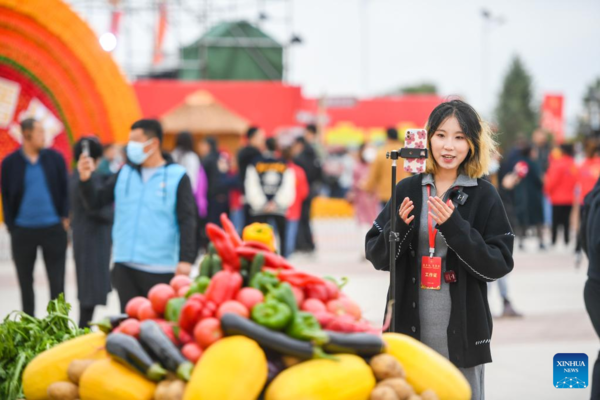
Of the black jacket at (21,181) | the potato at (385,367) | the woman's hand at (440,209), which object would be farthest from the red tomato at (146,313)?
the black jacket at (21,181)

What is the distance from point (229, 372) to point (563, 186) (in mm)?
14606

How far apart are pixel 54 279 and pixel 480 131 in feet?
17.2

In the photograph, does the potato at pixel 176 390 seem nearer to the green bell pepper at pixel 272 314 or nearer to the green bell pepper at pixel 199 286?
the green bell pepper at pixel 272 314

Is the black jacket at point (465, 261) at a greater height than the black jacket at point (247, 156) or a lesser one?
lesser

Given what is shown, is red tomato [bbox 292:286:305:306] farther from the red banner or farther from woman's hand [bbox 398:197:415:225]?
the red banner

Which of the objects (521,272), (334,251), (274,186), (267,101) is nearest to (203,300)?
(274,186)

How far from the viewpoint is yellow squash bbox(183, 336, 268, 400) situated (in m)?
2.73

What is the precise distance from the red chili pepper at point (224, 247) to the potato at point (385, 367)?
23.9 inches

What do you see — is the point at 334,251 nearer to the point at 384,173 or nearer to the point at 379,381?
the point at 384,173

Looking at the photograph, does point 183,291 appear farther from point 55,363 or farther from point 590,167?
point 590,167

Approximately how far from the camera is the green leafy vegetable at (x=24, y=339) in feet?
11.6

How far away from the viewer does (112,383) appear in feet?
9.48

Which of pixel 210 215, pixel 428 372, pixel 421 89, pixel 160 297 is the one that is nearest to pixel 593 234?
pixel 428 372

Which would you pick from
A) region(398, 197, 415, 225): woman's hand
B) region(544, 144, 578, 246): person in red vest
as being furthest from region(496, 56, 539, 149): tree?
region(398, 197, 415, 225): woman's hand
